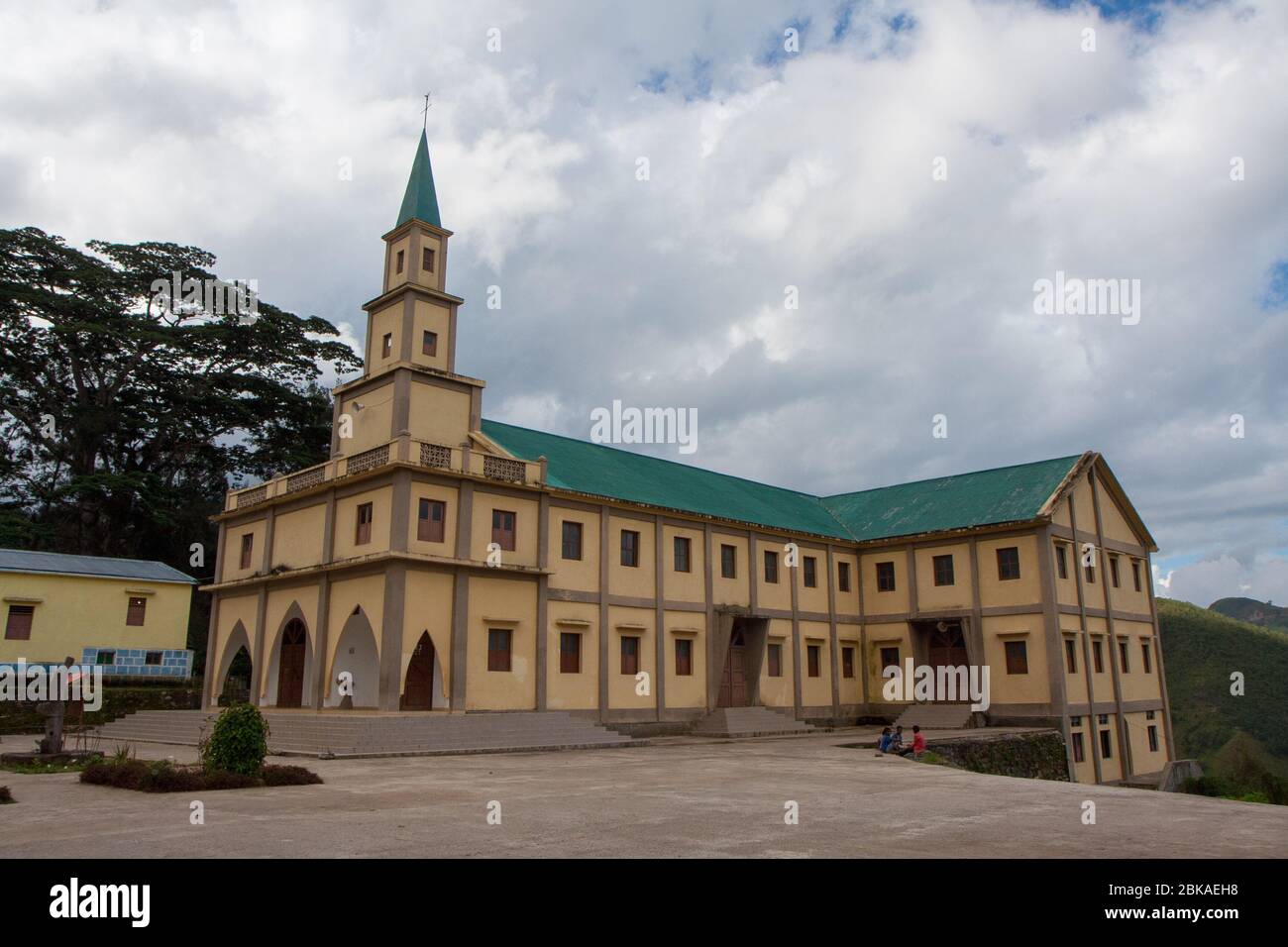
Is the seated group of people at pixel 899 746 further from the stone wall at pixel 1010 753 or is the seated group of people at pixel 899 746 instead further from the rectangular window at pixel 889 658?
the rectangular window at pixel 889 658

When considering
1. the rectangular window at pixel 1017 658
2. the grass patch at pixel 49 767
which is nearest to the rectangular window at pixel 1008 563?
the rectangular window at pixel 1017 658

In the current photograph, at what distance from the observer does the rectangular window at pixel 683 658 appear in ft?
97.2

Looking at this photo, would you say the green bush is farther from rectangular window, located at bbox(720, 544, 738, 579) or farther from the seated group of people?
rectangular window, located at bbox(720, 544, 738, 579)

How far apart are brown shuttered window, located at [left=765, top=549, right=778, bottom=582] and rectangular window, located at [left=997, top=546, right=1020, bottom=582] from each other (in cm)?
769

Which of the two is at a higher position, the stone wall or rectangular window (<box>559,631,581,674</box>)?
rectangular window (<box>559,631,581,674</box>)

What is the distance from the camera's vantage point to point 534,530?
1057 inches

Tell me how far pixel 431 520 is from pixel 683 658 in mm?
9897

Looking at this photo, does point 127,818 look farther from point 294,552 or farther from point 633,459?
point 633,459

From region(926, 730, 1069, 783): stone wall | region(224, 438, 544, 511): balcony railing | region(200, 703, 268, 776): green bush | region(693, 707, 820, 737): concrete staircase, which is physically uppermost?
region(224, 438, 544, 511): balcony railing

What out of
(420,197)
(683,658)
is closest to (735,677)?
(683,658)

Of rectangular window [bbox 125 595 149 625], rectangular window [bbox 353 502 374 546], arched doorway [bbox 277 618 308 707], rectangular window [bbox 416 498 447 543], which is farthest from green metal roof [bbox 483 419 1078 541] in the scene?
rectangular window [bbox 125 595 149 625]

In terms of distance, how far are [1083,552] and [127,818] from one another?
105ft

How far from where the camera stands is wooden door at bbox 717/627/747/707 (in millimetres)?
31297

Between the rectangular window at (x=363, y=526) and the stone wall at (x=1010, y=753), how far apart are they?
630 inches
